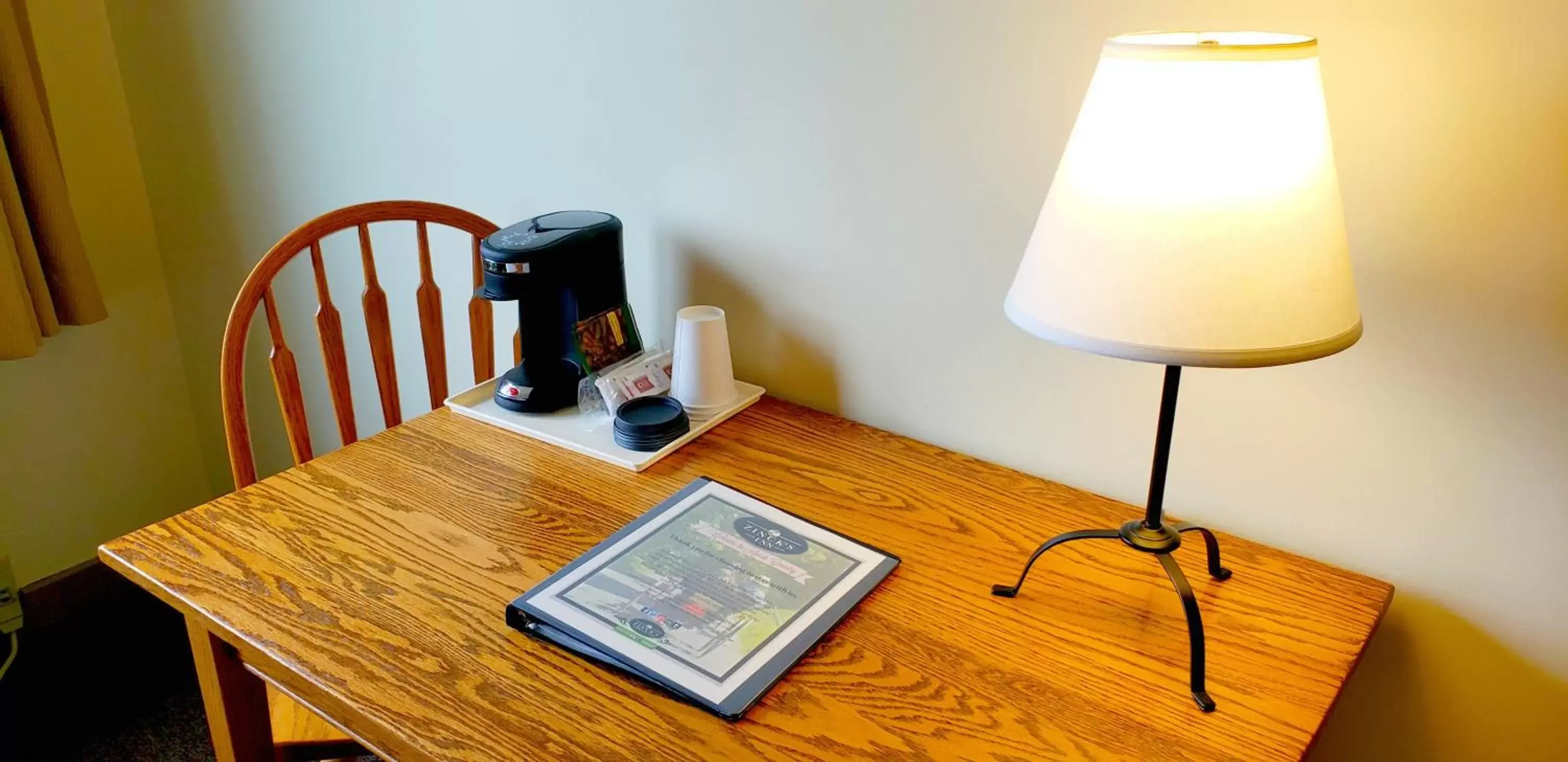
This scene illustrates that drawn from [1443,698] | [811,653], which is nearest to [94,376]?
[811,653]

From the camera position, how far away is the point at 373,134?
173cm

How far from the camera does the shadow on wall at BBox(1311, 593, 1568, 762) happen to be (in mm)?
1000

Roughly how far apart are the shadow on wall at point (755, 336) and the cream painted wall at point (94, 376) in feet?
4.50

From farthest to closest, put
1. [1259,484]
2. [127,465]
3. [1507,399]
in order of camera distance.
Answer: [127,465], [1259,484], [1507,399]

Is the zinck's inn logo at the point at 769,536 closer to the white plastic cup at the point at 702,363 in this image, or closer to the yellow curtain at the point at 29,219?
the white plastic cup at the point at 702,363

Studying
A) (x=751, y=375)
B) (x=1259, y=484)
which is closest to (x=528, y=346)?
(x=751, y=375)

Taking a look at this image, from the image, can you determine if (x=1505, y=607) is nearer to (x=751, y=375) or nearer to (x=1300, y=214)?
(x=1300, y=214)

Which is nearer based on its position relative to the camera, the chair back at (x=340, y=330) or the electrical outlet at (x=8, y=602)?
the chair back at (x=340, y=330)

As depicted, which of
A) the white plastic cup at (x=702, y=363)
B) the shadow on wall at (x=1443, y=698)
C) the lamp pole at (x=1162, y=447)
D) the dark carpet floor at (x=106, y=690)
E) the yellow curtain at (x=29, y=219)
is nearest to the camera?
the lamp pole at (x=1162, y=447)

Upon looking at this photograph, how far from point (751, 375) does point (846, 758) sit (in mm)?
746

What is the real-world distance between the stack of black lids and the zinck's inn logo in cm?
21

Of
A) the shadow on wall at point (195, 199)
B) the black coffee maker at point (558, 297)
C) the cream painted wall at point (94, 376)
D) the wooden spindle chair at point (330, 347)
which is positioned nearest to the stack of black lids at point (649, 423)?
the black coffee maker at point (558, 297)

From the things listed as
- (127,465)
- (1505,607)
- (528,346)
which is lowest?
(127,465)

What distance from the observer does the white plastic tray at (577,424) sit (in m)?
1.24
